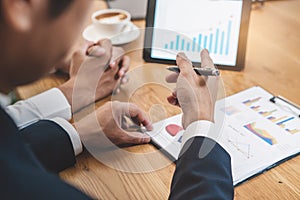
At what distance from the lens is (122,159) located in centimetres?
85

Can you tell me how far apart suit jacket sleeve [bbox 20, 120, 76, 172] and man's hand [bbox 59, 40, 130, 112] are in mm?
166

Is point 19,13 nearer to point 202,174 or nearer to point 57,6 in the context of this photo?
point 57,6

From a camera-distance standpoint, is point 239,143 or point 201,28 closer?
point 239,143

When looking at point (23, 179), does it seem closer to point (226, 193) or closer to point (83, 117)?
point (226, 193)

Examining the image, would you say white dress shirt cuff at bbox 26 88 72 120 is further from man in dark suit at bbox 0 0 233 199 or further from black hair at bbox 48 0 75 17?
black hair at bbox 48 0 75 17

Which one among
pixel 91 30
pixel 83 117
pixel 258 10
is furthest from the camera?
pixel 258 10

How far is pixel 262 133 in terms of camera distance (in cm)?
90

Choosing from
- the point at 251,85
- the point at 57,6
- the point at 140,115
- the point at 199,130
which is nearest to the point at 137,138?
the point at 140,115

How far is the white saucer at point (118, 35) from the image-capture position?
127cm

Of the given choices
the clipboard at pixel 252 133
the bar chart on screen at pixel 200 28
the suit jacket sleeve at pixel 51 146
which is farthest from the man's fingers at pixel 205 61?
the suit jacket sleeve at pixel 51 146

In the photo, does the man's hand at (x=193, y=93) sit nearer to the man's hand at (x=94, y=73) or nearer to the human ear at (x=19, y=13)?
the man's hand at (x=94, y=73)

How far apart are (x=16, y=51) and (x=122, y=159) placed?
0.44 meters

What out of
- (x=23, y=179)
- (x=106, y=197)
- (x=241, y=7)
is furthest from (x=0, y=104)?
(x=241, y=7)

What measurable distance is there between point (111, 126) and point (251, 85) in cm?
40
